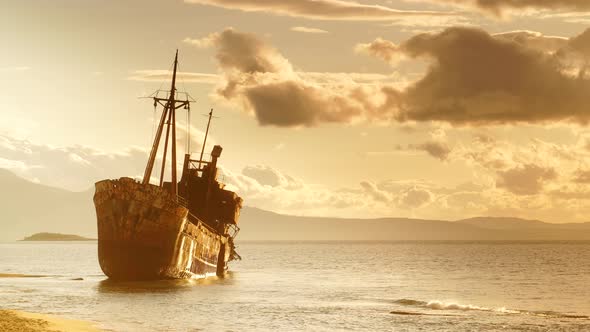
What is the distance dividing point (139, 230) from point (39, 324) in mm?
23707

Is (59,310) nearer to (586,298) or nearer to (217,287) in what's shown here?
(217,287)

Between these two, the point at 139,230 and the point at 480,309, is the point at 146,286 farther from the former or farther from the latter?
the point at 480,309

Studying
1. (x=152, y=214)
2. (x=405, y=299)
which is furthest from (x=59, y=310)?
(x=405, y=299)

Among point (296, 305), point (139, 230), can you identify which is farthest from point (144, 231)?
point (296, 305)

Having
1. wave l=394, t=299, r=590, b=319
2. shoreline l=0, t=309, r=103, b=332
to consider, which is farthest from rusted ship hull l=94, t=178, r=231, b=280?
shoreline l=0, t=309, r=103, b=332

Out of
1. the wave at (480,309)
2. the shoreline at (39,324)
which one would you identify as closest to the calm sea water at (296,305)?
the wave at (480,309)

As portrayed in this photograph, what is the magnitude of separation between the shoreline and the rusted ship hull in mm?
17953

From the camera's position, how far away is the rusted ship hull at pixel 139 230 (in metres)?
57.7

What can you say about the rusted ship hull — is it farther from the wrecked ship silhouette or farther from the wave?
the wave

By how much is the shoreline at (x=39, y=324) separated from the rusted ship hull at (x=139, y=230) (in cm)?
1795

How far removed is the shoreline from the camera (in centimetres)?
3181

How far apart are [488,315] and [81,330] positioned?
80.9ft

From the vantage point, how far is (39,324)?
3406 cm

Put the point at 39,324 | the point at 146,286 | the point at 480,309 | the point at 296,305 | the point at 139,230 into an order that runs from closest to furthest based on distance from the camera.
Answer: the point at 39,324, the point at 296,305, the point at 480,309, the point at 146,286, the point at 139,230
